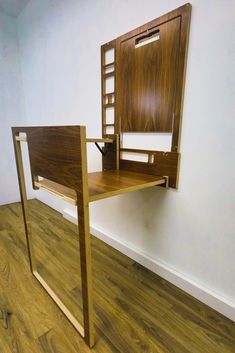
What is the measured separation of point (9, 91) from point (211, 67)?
2816 millimetres

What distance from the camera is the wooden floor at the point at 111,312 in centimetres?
97

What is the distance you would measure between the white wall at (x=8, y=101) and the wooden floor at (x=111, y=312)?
153 centimetres

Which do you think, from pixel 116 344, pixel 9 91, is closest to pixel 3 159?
pixel 9 91

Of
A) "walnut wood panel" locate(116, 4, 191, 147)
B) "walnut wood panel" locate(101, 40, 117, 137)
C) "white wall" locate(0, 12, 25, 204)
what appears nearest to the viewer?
"walnut wood panel" locate(116, 4, 191, 147)

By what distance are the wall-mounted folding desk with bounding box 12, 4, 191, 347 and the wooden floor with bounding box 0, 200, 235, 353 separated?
0.09 metres

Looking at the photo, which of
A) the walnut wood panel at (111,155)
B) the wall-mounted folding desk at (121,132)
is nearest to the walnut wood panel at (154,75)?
the wall-mounted folding desk at (121,132)

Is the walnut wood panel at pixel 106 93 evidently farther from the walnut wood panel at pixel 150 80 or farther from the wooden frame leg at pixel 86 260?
the wooden frame leg at pixel 86 260

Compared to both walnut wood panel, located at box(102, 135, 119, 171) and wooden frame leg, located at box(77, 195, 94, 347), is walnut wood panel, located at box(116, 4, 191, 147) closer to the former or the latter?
walnut wood panel, located at box(102, 135, 119, 171)

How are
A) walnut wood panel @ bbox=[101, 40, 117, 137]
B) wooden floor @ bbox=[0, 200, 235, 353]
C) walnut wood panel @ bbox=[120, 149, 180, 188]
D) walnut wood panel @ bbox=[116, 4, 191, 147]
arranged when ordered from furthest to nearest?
walnut wood panel @ bbox=[101, 40, 117, 137] < walnut wood panel @ bbox=[120, 149, 180, 188] < walnut wood panel @ bbox=[116, 4, 191, 147] < wooden floor @ bbox=[0, 200, 235, 353]

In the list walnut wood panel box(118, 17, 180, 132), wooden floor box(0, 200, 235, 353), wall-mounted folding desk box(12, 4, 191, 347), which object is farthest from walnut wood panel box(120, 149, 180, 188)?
wooden floor box(0, 200, 235, 353)

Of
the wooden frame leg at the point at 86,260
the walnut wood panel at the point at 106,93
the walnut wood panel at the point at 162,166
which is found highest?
the walnut wood panel at the point at 106,93

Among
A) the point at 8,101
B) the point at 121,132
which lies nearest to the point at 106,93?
the point at 121,132

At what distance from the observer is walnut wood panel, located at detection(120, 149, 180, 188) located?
122 centimetres

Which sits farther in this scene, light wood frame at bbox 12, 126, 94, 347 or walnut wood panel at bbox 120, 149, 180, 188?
walnut wood panel at bbox 120, 149, 180, 188
